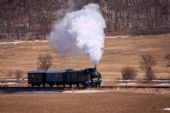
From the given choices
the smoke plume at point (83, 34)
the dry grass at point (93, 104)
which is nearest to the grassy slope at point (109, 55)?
the smoke plume at point (83, 34)

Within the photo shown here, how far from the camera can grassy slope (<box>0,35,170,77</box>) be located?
11731 cm

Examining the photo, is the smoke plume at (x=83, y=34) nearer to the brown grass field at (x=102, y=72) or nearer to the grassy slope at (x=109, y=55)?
the brown grass field at (x=102, y=72)

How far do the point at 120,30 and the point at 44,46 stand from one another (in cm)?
3890

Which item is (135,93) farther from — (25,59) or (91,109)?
(25,59)

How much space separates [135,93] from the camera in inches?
2099

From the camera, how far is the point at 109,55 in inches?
5320

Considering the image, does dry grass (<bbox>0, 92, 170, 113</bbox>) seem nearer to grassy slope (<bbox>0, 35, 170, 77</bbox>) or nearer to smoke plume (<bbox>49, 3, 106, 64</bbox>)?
smoke plume (<bbox>49, 3, 106, 64</bbox>)

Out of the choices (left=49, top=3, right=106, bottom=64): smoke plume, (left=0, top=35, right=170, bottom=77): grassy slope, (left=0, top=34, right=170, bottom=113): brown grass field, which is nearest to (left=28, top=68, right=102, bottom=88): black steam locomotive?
(left=49, top=3, right=106, bottom=64): smoke plume

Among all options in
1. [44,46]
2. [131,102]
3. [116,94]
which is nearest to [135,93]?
[116,94]

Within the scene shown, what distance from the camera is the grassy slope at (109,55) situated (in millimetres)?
117312

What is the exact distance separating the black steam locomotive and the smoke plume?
220 centimetres

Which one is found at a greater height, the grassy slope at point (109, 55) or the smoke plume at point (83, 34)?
the smoke plume at point (83, 34)

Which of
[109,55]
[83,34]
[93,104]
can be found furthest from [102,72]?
[93,104]

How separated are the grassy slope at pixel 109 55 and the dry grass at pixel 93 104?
50.3 metres
